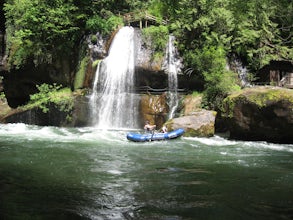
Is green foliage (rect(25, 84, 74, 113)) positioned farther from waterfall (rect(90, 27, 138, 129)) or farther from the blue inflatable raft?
the blue inflatable raft

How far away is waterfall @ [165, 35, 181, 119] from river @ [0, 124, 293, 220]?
21.9 feet

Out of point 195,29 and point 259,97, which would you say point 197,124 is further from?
point 195,29

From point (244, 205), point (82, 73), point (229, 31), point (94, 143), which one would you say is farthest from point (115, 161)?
point (229, 31)

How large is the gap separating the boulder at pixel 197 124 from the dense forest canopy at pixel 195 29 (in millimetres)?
3633

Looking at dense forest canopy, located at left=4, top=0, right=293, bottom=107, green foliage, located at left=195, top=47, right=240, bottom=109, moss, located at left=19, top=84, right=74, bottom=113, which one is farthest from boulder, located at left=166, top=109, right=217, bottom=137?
moss, located at left=19, top=84, right=74, bottom=113

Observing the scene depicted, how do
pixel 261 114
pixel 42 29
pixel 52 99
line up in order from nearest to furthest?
pixel 261 114 → pixel 52 99 → pixel 42 29

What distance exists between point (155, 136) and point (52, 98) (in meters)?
9.01

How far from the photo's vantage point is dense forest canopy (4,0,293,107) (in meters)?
21.2

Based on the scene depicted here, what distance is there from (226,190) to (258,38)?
690 inches

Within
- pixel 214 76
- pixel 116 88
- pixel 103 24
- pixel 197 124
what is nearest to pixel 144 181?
pixel 197 124

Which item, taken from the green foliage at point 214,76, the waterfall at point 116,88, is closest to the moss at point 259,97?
the green foliage at point 214,76

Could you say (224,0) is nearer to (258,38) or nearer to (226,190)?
(258,38)

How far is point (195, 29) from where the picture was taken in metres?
21.9

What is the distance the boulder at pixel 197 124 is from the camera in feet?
53.4
